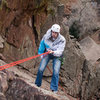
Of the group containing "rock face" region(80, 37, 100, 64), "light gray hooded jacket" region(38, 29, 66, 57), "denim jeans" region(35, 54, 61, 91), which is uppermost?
"light gray hooded jacket" region(38, 29, 66, 57)

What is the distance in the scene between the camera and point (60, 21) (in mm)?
11609

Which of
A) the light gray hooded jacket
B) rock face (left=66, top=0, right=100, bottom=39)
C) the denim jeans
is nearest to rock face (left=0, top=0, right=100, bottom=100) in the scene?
the denim jeans

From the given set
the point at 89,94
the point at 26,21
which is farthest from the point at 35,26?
the point at 89,94

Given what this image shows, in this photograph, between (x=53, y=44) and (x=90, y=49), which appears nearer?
(x=53, y=44)

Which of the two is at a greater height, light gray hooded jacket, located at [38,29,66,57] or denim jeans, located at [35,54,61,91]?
light gray hooded jacket, located at [38,29,66,57]

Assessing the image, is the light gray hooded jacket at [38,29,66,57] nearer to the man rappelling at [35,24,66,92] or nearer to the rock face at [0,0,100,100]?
the man rappelling at [35,24,66,92]

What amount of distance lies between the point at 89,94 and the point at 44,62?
30.7ft

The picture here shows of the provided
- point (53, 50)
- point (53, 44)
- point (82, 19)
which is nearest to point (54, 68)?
point (53, 50)

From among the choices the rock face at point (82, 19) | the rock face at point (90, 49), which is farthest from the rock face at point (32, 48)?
the rock face at point (82, 19)

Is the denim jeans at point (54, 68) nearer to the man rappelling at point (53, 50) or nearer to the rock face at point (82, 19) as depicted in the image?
the man rappelling at point (53, 50)

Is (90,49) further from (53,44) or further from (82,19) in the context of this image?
(53,44)

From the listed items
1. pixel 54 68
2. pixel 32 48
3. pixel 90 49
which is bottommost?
pixel 90 49

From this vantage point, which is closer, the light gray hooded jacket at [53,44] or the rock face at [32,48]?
the rock face at [32,48]

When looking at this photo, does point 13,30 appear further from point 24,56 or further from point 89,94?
point 89,94
